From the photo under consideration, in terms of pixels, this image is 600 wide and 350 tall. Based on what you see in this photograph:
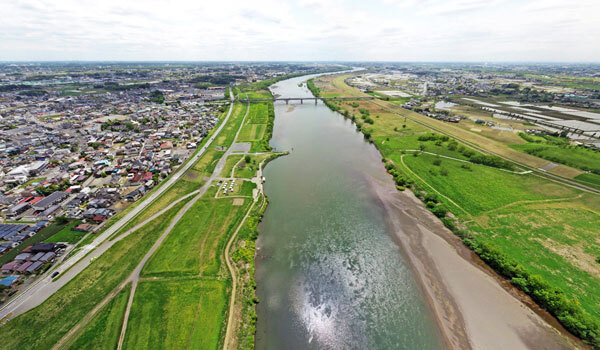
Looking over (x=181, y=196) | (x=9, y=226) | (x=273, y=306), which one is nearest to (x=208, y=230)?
(x=181, y=196)

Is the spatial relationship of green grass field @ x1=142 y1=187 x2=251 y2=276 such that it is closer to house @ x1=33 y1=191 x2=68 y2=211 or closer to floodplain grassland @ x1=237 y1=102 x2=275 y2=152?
house @ x1=33 y1=191 x2=68 y2=211

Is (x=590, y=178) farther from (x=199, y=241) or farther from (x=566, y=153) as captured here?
(x=199, y=241)

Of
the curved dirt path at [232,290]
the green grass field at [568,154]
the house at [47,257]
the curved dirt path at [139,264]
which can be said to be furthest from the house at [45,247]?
the green grass field at [568,154]

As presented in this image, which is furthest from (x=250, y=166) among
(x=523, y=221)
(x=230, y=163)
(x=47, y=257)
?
(x=523, y=221)

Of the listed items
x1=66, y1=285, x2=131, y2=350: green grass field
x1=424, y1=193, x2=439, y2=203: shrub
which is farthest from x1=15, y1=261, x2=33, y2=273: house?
x1=424, y1=193, x2=439, y2=203: shrub

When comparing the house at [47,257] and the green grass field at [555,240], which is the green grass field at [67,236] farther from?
the green grass field at [555,240]

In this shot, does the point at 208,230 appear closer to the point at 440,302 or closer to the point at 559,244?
the point at 440,302

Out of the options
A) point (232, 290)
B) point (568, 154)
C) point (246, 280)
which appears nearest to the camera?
point (232, 290)
